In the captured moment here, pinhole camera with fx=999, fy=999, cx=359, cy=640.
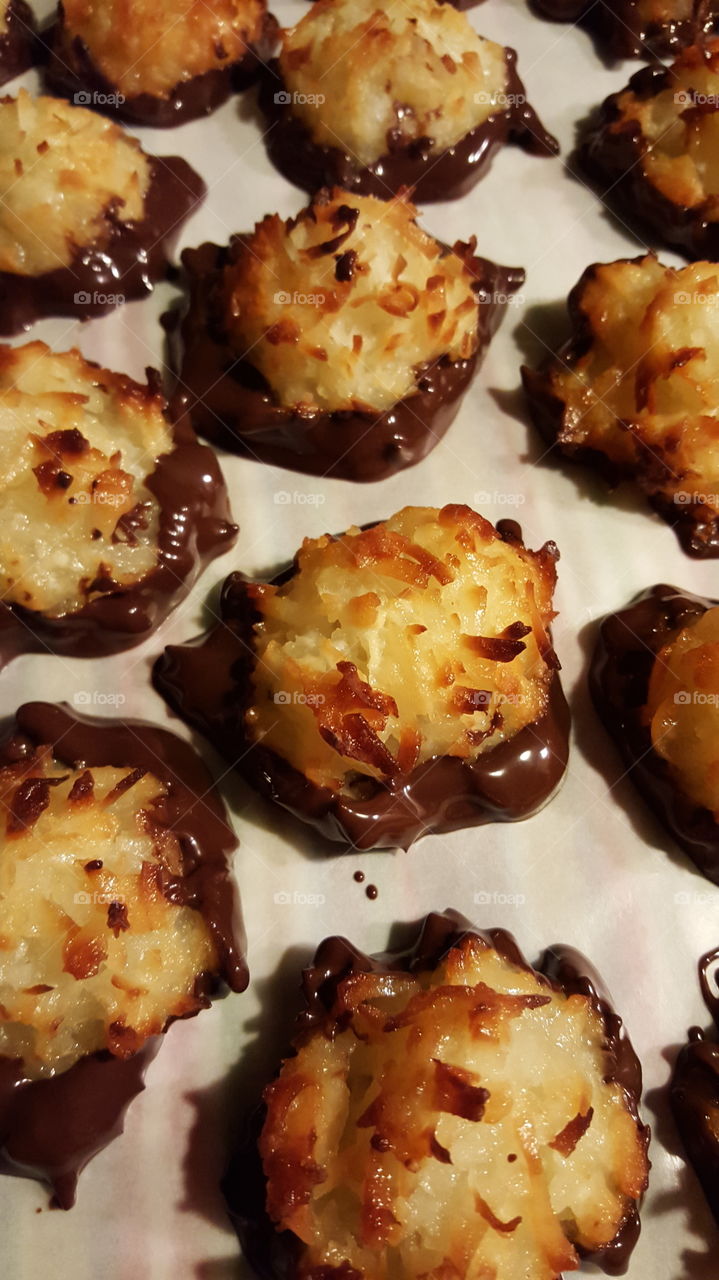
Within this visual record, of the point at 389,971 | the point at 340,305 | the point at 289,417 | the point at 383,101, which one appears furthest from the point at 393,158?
the point at 389,971

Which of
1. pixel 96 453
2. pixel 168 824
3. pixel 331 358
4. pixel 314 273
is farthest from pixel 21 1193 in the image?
pixel 314 273

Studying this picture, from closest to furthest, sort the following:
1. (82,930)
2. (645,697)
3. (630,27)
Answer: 1. (82,930)
2. (645,697)
3. (630,27)

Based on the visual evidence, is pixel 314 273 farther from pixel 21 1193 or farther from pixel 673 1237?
pixel 673 1237

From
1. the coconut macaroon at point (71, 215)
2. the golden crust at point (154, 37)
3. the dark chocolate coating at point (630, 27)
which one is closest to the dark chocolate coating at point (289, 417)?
the coconut macaroon at point (71, 215)

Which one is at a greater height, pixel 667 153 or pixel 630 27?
pixel 630 27

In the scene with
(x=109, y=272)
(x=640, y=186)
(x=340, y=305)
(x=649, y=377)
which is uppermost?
(x=640, y=186)

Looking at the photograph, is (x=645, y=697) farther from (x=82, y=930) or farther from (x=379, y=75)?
(x=379, y=75)
